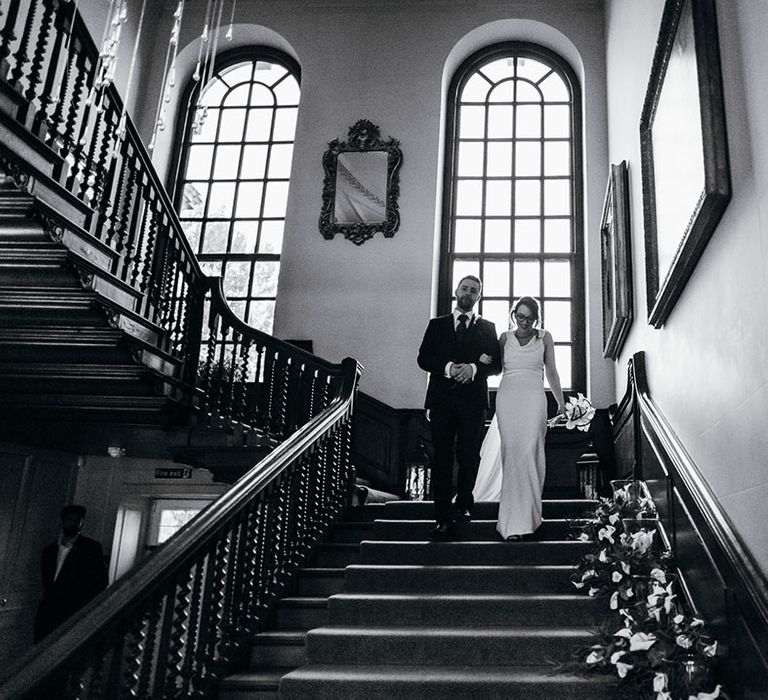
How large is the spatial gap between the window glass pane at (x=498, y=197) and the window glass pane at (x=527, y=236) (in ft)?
0.76

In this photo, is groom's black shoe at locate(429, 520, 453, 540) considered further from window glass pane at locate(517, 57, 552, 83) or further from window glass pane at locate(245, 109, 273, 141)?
window glass pane at locate(517, 57, 552, 83)

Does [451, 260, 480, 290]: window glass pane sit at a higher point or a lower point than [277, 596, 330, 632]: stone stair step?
higher

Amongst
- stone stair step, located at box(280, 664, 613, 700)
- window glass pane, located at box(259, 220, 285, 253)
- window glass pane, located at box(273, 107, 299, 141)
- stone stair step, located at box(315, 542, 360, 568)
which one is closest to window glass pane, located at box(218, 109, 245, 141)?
window glass pane, located at box(273, 107, 299, 141)

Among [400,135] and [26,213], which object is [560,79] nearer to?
[400,135]

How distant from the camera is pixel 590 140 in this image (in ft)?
30.0

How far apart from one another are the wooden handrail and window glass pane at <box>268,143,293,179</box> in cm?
610

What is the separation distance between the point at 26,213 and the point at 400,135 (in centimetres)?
587

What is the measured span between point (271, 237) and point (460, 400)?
5472mm

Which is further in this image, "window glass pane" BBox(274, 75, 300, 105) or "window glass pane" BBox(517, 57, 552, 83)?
"window glass pane" BBox(274, 75, 300, 105)

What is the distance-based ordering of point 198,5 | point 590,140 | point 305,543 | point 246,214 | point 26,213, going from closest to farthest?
point 26,213
point 305,543
point 590,140
point 246,214
point 198,5

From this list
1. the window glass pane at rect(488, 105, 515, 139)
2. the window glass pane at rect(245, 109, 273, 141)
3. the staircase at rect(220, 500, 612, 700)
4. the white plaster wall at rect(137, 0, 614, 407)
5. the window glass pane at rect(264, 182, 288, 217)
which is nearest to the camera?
the staircase at rect(220, 500, 612, 700)

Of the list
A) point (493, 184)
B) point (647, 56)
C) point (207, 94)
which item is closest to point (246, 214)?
point (207, 94)

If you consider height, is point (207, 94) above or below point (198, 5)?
below

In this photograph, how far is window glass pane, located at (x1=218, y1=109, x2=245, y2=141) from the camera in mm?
10242
